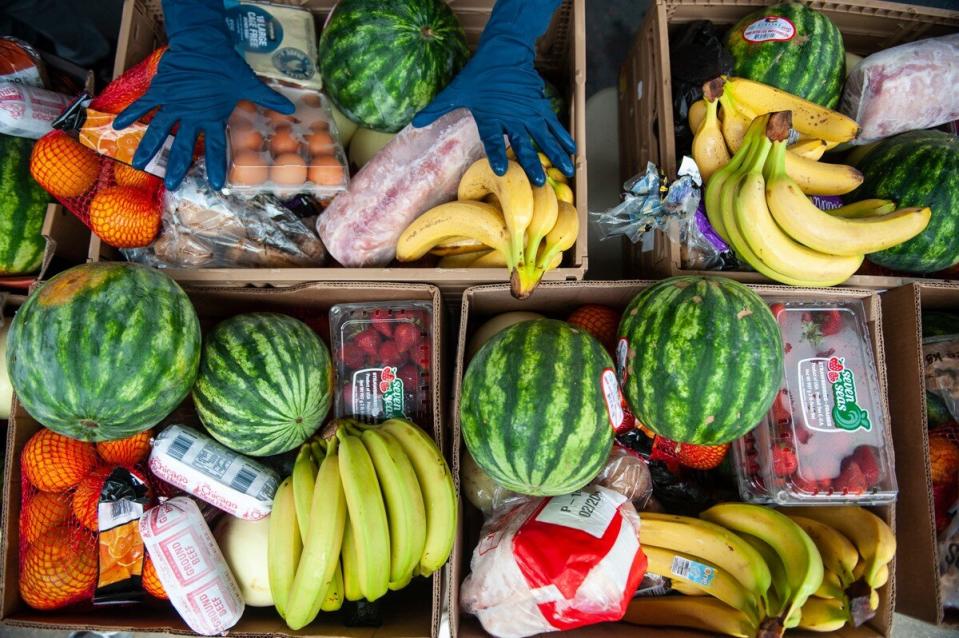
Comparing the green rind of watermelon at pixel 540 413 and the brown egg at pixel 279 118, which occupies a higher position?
the brown egg at pixel 279 118

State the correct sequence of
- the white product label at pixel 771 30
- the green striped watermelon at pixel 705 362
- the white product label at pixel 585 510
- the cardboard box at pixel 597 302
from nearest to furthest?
the green striped watermelon at pixel 705 362
the white product label at pixel 585 510
the cardboard box at pixel 597 302
the white product label at pixel 771 30

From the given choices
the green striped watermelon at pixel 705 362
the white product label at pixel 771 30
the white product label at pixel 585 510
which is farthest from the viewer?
the white product label at pixel 771 30

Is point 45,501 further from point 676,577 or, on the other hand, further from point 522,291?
point 676,577

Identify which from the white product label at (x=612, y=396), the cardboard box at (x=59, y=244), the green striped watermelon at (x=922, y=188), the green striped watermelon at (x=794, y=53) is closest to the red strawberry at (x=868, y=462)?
the green striped watermelon at (x=922, y=188)

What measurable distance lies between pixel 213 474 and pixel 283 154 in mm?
856

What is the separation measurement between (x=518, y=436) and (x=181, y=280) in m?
0.98

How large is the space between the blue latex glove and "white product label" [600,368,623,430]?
109 cm

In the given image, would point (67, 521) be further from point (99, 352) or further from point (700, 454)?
point (700, 454)

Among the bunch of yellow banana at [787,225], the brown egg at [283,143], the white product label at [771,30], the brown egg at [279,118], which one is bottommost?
the bunch of yellow banana at [787,225]

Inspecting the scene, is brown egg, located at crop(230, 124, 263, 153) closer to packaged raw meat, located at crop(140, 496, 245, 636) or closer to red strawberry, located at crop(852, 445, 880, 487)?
packaged raw meat, located at crop(140, 496, 245, 636)

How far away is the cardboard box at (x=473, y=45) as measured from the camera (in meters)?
1.48

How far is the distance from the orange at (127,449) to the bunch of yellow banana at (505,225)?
855mm

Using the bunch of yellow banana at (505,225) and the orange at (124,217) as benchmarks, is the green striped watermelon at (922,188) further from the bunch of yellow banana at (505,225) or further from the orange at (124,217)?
the orange at (124,217)

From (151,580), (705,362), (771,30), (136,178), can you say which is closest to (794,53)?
(771,30)
